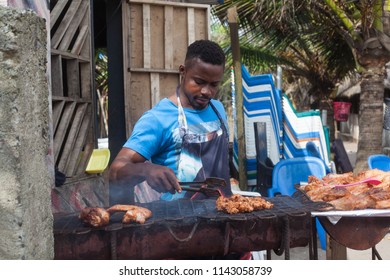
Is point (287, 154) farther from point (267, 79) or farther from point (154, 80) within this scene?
point (154, 80)

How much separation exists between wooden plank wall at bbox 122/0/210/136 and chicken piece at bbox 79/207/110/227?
2.75 meters

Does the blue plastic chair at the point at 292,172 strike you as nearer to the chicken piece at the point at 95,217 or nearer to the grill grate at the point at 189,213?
the grill grate at the point at 189,213

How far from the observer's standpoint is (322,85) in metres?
15.5

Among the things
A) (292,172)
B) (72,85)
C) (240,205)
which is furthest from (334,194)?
(292,172)

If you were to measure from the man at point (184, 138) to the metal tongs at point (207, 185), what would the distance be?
0.06m

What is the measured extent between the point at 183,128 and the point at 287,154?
15.0 feet

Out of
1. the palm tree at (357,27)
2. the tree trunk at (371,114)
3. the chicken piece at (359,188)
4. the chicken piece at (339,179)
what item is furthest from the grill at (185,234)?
the tree trunk at (371,114)

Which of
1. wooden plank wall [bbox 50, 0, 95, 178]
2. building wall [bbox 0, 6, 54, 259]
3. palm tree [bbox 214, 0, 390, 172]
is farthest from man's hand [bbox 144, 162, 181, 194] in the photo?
palm tree [bbox 214, 0, 390, 172]

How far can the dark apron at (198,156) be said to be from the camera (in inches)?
104

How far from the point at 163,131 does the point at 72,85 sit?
2.29 m

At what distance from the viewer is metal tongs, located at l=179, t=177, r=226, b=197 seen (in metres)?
2.59

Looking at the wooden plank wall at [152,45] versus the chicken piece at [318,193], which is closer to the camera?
the chicken piece at [318,193]

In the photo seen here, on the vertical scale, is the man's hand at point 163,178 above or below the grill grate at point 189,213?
above

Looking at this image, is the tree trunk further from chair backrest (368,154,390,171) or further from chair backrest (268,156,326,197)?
chair backrest (268,156,326,197)
